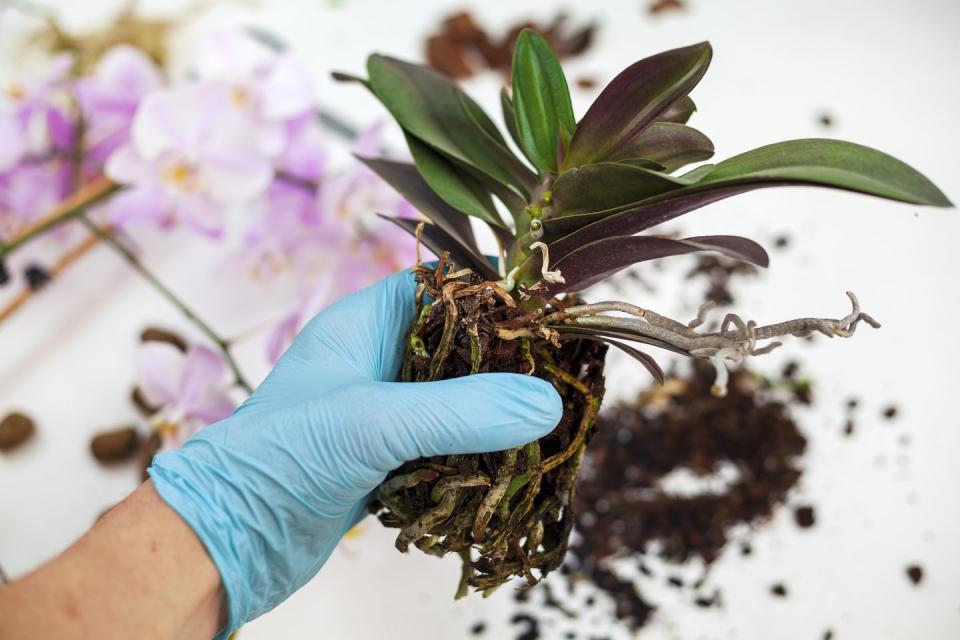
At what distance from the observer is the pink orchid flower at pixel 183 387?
1.39 metres

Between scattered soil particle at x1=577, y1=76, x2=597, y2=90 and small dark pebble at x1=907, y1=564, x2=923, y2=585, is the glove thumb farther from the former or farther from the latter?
scattered soil particle at x1=577, y1=76, x2=597, y2=90

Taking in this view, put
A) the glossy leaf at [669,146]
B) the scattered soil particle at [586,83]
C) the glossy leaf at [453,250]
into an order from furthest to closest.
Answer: the scattered soil particle at [586,83]
the glossy leaf at [453,250]
the glossy leaf at [669,146]

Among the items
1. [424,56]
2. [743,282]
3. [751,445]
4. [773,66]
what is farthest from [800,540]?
[424,56]

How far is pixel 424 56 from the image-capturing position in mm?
2223

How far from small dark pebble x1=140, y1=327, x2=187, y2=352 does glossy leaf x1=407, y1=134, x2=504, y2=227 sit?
2.96 feet

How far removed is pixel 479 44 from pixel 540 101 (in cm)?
131

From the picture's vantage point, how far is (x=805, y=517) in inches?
60.6

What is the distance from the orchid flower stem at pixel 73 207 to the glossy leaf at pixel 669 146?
116cm

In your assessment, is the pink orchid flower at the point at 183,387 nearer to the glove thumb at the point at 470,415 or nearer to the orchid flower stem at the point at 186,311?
the orchid flower stem at the point at 186,311

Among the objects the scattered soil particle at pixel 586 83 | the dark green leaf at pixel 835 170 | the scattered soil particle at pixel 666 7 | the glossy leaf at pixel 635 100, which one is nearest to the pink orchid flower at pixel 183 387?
the glossy leaf at pixel 635 100

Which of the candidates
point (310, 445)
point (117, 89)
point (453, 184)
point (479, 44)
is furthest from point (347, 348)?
point (479, 44)

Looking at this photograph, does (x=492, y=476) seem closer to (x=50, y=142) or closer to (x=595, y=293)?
(x=595, y=293)

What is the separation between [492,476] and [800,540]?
870 millimetres

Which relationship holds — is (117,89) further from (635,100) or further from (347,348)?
(635,100)
